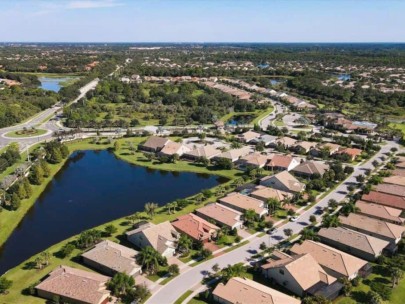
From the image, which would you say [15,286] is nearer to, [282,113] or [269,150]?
[269,150]

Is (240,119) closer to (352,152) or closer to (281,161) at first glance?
(352,152)

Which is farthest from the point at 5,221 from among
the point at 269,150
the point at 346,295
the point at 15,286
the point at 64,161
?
the point at 269,150

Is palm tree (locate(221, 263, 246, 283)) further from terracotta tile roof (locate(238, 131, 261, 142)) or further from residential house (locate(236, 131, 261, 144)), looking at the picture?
terracotta tile roof (locate(238, 131, 261, 142))

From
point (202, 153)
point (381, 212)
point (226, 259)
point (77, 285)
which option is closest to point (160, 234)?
point (226, 259)

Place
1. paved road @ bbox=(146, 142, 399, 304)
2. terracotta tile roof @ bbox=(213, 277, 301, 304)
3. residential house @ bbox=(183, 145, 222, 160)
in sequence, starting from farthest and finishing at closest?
residential house @ bbox=(183, 145, 222, 160), paved road @ bbox=(146, 142, 399, 304), terracotta tile roof @ bbox=(213, 277, 301, 304)

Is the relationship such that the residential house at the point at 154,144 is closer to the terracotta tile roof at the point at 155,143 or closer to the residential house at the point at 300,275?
the terracotta tile roof at the point at 155,143

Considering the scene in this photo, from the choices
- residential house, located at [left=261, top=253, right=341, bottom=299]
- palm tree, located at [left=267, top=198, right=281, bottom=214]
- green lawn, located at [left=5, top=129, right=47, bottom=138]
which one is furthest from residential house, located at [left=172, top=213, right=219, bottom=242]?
green lawn, located at [left=5, top=129, right=47, bottom=138]

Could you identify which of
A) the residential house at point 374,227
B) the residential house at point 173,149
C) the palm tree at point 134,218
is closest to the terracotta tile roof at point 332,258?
the residential house at point 374,227
